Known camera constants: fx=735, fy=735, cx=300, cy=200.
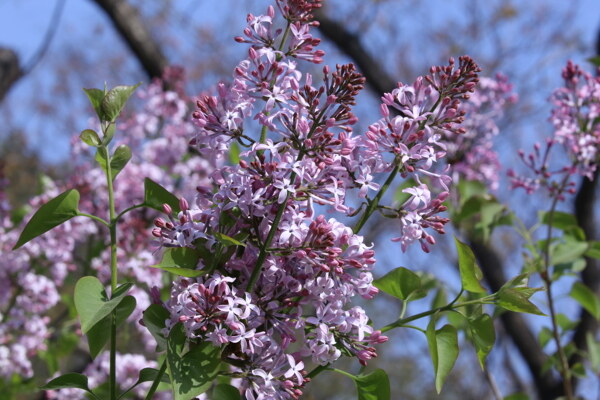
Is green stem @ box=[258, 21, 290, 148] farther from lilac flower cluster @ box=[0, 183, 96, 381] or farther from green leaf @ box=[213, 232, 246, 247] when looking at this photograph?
lilac flower cluster @ box=[0, 183, 96, 381]

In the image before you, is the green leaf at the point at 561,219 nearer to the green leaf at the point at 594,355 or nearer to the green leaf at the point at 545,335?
the green leaf at the point at 545,335

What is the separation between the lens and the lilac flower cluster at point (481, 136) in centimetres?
234

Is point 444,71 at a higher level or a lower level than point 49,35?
lower

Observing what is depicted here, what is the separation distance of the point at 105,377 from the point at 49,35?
424cm

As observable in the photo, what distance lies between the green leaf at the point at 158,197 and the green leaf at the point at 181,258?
12cm

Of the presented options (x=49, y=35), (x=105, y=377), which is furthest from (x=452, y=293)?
(x=49, y=35)

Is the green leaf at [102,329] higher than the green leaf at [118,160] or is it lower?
lower

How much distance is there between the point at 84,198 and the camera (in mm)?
2336

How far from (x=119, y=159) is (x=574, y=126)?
3.76 ft

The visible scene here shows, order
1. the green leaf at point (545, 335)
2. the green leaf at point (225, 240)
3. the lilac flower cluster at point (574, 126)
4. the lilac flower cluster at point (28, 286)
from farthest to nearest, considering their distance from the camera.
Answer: the lilac flower cluster at point (28, 286)
the green leaf at point (545, 335)
the lilac flower cluster at point (574, 126)
the green leaf at point (225, 240)

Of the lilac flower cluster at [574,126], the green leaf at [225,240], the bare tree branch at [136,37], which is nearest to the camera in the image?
the green leaf at [225,240]

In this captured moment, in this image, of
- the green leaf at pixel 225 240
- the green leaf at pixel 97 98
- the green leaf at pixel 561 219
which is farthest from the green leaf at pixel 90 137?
the green leaf at pixel 561 219

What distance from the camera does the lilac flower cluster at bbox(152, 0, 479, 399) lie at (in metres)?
0.84

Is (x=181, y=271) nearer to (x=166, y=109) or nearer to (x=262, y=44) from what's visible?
(x=262, y=44)
